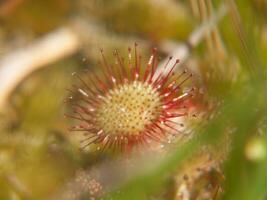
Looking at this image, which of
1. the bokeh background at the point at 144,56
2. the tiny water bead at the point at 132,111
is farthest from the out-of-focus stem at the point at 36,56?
the tiny water bead at the point at 132,111

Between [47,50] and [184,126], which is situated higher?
[47,50]

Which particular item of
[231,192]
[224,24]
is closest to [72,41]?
[224,24]

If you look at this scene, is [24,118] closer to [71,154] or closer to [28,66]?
[28,66]

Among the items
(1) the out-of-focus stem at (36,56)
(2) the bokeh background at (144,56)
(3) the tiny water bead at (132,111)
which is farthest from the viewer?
(1) the out-of-focus stem at (36,56)

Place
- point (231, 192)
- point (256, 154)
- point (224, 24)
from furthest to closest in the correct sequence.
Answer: point (224, 24), point (256, 154), point (231, 192)

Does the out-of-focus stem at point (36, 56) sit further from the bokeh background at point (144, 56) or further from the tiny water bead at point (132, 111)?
the tiny water bead at point (132, 111)

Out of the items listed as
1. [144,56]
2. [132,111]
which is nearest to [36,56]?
[144,56]

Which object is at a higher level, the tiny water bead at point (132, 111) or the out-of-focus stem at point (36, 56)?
the out-of-focus stem at point (36, 56)

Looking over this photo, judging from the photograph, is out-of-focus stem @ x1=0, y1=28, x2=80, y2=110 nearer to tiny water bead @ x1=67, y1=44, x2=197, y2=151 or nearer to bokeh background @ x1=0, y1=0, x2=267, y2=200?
bokeh background @ x1=0, y1=0, x2=267, y2=200
